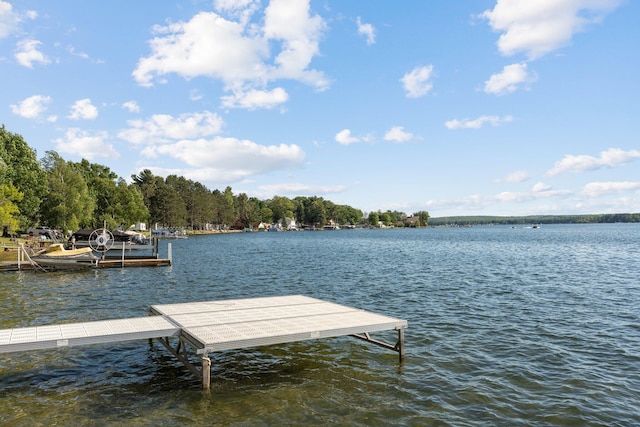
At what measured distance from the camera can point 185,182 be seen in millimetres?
168125

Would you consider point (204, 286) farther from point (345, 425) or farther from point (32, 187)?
point (32, 187)

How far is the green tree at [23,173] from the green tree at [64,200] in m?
3.49

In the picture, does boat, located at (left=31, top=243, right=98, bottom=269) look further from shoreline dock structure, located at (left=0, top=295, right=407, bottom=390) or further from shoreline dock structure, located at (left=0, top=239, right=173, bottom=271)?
shoreline dock structure, located at (left=0, top=295, right=407, bottom=390)

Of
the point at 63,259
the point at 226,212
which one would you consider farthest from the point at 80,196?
the point at 226,212


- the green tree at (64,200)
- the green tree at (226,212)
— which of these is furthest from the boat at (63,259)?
the green tree at (226,212)

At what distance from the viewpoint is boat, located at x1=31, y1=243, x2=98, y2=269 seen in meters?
Answer: 39.0

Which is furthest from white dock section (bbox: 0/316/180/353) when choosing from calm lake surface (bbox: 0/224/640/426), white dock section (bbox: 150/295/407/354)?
calm lake surface (bbox: 0/224/640/426)

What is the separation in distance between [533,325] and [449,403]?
10.1 metres

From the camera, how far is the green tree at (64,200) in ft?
245

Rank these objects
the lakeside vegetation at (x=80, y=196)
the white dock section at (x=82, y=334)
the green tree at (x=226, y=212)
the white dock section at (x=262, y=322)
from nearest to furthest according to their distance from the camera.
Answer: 1. the white dock section at (x=82, y=334)
2. the white dock section at (x=262, y=322)
3. the lakeside vegetation at (x=80, y=196)
4. the green tree at (x=226, y=212)

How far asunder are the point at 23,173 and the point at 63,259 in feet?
116

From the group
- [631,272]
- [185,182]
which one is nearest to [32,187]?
[631,272]

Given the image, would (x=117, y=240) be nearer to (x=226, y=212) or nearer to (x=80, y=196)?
(x=80, y=196)

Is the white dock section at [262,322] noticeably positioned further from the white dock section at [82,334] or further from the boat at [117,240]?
the boat at [117,240]
